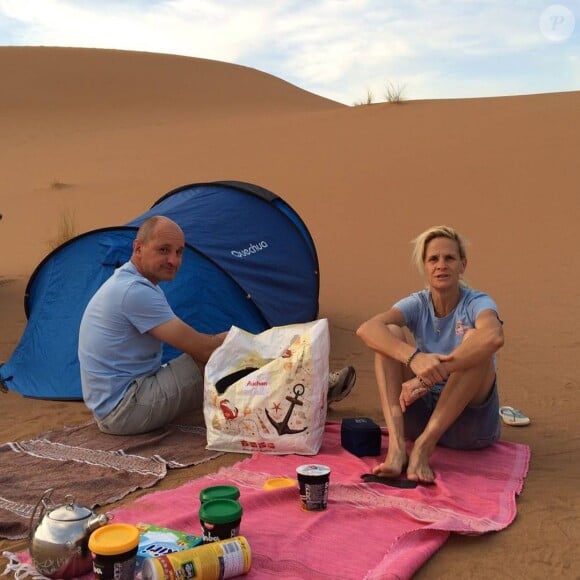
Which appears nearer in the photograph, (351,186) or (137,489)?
(137,489)

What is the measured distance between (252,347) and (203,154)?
15.7 m

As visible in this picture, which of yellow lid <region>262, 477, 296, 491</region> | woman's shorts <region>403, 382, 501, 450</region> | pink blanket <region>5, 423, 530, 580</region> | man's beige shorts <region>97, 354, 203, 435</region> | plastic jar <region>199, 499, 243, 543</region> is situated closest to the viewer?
plastic jar <region>199, 499, 243, 543</region>

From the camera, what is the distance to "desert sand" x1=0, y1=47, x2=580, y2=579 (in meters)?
3.65

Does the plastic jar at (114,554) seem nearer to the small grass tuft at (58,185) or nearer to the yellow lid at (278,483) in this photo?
the yellow lid at (278,483)

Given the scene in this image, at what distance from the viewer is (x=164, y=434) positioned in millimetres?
4062

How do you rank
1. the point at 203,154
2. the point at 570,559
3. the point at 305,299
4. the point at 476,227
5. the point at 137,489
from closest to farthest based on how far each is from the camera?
the point at 570,559 < the point at 137,489 < the point at 305,299 < the point at 476,227 < the point at 203,154

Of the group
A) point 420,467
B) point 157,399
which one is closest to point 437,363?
point 420,467

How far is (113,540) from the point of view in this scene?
7.20ft

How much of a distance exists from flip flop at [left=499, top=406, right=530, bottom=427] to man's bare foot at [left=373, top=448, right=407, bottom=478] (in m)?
1.13

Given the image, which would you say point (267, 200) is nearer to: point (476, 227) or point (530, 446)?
point (530, 446)

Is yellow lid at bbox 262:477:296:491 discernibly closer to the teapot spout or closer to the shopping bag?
the shopping bag

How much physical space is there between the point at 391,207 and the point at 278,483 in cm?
901

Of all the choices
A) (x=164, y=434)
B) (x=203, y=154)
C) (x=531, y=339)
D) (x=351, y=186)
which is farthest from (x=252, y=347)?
(x=203, y=154)

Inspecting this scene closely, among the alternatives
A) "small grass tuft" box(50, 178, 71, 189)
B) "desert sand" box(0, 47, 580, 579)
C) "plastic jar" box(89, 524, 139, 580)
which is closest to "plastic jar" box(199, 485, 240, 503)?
"plastic jar" box(89, 524, 139, 580)
